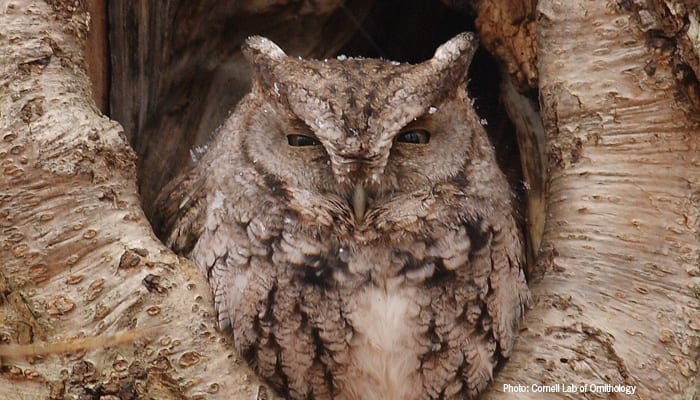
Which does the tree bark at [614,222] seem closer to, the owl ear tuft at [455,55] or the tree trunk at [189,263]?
the tree trunk at [189,263]

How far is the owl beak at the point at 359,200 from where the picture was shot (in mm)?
1954

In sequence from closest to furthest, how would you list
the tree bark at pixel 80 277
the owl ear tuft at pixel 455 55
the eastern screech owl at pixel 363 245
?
the tree bark at pixel 80 277 < the eastern screech owl at pixel 363 245 < the owl ear tuft at pixel 455 55

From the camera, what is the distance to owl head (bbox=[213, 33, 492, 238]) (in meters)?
1.92

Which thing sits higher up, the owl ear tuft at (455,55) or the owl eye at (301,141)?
the owl ear tuft at (455,55)

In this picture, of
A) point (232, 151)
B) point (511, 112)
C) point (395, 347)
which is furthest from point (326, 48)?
point (395, 347)

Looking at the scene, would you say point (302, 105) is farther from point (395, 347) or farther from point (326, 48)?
point (326, 48)

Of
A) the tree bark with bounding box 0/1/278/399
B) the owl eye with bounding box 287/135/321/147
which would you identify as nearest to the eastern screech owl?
the owl eye with bounding box 287/135/321/147

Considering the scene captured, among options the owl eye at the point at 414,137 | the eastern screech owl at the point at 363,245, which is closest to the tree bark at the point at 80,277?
the eastern screech owl at the point at 363,245

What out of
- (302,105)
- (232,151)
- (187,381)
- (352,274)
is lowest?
(187,381)

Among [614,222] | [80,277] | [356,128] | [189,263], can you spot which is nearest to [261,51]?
[356,128]

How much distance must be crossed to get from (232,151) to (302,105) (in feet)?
1.06

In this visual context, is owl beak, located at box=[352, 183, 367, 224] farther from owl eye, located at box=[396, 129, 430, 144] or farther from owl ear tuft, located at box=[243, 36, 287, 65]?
owl ear tuft, located at box=[243, 36, 287, 65]

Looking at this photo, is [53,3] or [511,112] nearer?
[53,3]

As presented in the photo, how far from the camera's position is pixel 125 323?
6.19 feet
